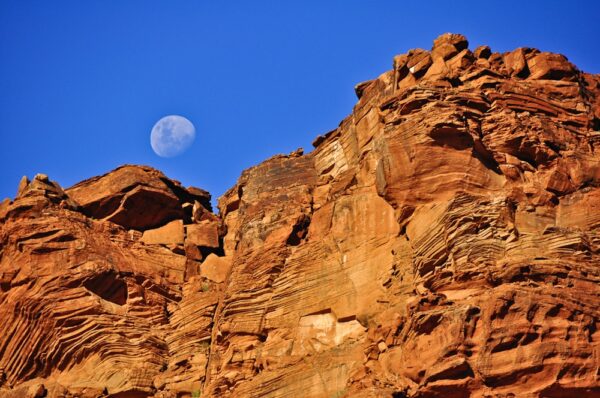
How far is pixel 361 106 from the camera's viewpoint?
163 ft

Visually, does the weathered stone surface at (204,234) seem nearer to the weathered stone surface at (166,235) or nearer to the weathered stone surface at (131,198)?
the weathered stone surface at (166,235)

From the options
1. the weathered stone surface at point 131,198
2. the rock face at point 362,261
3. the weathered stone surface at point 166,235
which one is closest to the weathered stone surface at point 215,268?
the rock face at point 362,261

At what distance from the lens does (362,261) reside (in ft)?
139

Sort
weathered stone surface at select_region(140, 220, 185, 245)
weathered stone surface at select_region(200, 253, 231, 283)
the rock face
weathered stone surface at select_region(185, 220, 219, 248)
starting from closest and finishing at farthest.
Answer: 1. the rock face
2. weathered stone surface at select_region(200, 253, 231, 283)
3. weathered stone surface at select_region(140, 220, 185, 245)
4. weathered stone surface at select_region(185, 220, 219, 248)

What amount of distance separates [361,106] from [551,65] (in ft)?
25.9

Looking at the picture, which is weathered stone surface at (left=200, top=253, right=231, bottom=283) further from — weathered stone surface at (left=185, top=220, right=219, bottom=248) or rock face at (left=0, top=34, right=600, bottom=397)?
weathered stone surface at (left=185, top=220, right=219, bottom=248)

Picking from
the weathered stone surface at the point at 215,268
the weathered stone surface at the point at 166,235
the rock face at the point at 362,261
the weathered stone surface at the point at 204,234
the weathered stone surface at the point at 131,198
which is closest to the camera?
the rock face at the point at 362,261

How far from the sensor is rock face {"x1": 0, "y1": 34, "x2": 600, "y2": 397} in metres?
34.3

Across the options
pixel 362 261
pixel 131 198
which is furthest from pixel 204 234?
pixel 362 261

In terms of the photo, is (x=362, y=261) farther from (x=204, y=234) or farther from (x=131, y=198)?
(x=131, y=198)

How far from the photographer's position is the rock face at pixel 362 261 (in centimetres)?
3434

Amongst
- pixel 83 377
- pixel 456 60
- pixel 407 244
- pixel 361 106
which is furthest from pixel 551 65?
pixel 83 377

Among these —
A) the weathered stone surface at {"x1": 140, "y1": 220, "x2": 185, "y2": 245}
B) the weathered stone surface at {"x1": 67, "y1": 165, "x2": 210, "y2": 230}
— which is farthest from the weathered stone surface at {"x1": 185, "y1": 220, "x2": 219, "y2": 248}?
the weathered stone surface at {"x1": 67, "y1": 165, "x2": 210, "y2": 230}

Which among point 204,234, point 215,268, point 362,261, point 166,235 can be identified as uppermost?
point 166,235
